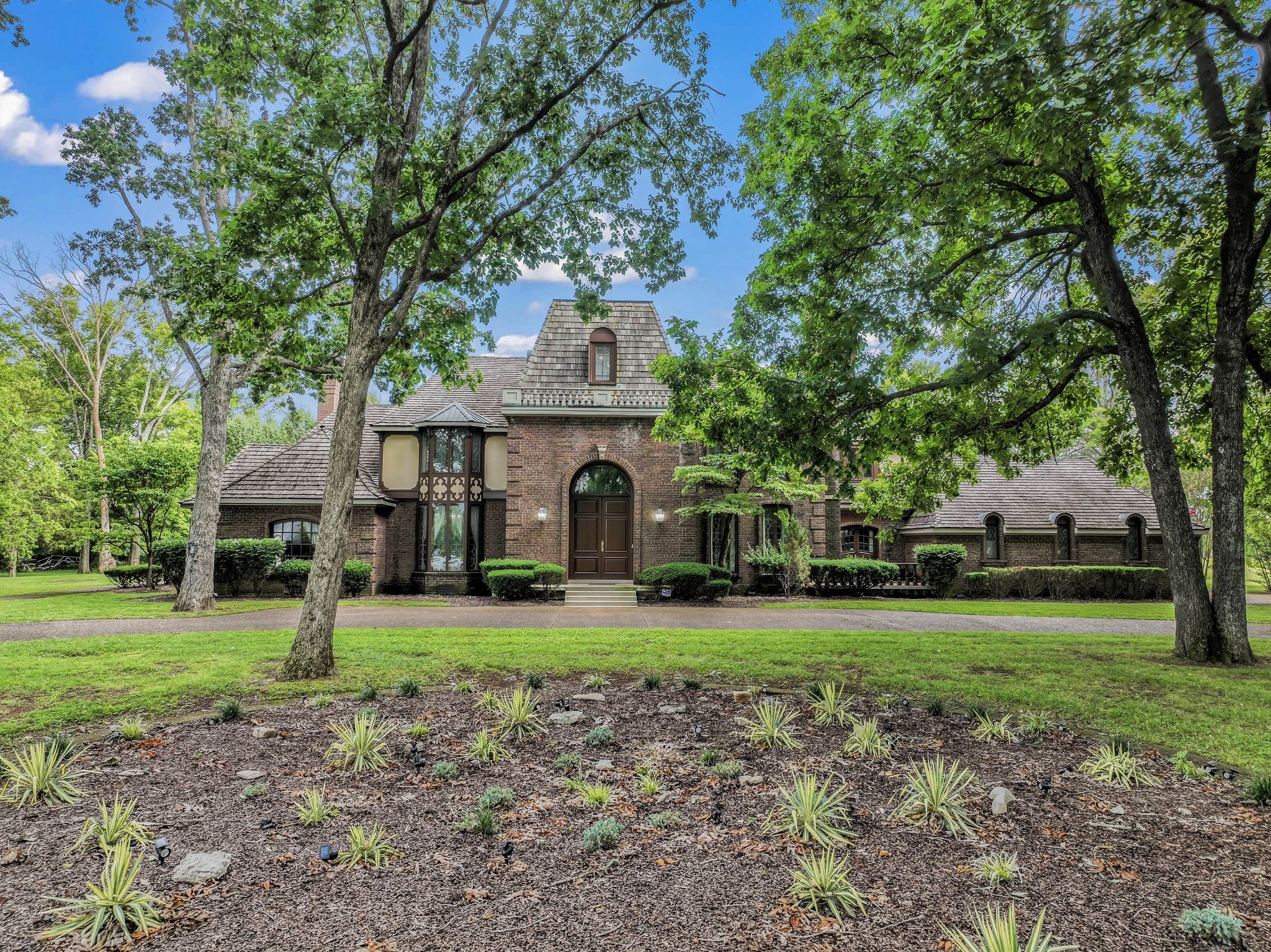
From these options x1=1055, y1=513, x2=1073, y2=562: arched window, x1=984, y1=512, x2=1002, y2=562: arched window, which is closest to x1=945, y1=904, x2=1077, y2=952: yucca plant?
x1=984, y1=512, x2=1002, y2=562: arched window

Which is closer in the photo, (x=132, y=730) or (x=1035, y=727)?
(x=132, y=730)

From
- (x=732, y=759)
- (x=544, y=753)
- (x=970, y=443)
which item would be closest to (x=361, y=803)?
(x=544, y=753)

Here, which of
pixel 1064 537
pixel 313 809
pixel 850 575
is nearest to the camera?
pixel 313 809

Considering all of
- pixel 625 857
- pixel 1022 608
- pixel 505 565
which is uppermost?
pixel 505 565

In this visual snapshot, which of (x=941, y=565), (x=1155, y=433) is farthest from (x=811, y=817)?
(x=941, y=565)

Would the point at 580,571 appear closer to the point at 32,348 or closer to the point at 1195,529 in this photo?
the point at 1195,529

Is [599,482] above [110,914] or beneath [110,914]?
above

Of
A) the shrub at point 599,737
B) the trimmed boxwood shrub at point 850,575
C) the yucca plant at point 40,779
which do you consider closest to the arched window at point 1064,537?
the trimmed boxwood shrub at point 850,575

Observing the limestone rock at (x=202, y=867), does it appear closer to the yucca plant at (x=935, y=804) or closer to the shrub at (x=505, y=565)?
the yucca plant at (x=935, y=804)

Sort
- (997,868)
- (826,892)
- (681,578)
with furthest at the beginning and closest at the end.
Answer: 1. (681,578)
2. (997,868)
3. (826,892)

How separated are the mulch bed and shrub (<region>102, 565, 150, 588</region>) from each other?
23.8m

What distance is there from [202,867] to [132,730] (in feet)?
8.24

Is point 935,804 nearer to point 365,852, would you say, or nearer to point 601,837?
point 601,837

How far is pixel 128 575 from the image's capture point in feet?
78.4
